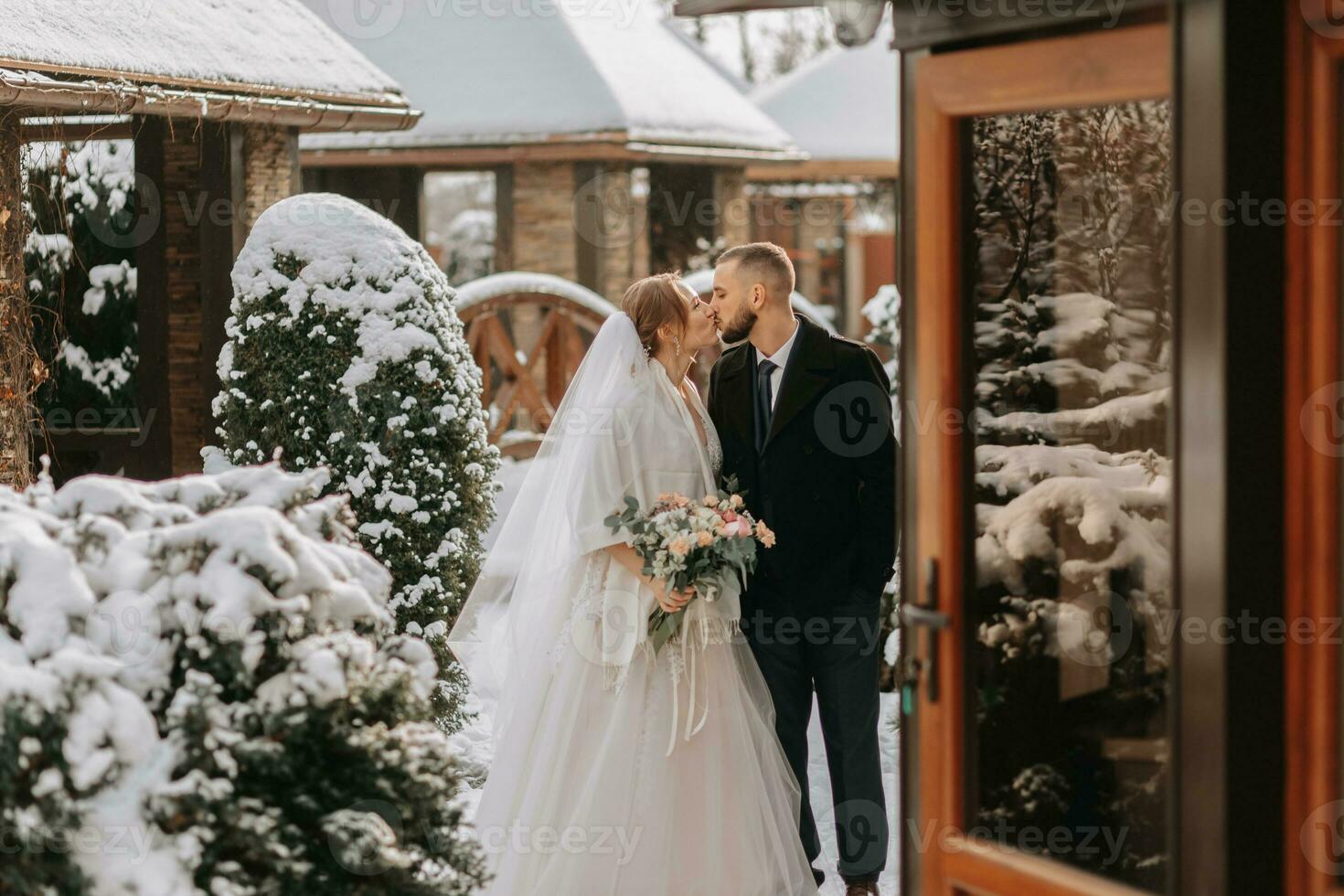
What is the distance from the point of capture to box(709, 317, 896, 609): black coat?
210 inches

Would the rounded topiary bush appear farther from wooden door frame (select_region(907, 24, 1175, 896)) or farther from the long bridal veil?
wooden door frame (select_region(907, 24, 1175, 896))

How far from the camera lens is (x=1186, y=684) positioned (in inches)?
125

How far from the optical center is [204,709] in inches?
132

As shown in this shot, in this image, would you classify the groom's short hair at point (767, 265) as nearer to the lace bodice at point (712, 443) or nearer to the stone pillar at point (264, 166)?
the lace bodice at point (712, 443)

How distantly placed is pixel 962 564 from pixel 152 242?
6.45 meters

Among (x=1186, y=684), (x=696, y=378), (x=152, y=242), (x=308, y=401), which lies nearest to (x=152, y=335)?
(x=152, y=242)

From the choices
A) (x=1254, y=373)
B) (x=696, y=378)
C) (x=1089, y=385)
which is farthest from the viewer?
(x=696, y=378)

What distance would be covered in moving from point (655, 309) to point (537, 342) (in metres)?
7.65

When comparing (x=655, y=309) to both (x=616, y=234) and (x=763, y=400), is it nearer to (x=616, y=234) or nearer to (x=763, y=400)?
(x=763, y=400)

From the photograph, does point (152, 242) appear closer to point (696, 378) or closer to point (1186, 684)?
point (696, 378)

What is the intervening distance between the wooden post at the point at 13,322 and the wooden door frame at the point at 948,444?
4859 millimetres

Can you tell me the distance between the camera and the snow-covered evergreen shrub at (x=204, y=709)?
10.4ft

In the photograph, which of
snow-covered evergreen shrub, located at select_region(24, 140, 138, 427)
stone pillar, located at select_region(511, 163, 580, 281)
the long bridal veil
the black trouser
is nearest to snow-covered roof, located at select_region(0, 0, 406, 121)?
snow-covered evergreen shrub, located at select_region(24, 140, 138, 427)

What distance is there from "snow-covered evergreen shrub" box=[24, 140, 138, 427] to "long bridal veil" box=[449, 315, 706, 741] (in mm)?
Answer: 4492
